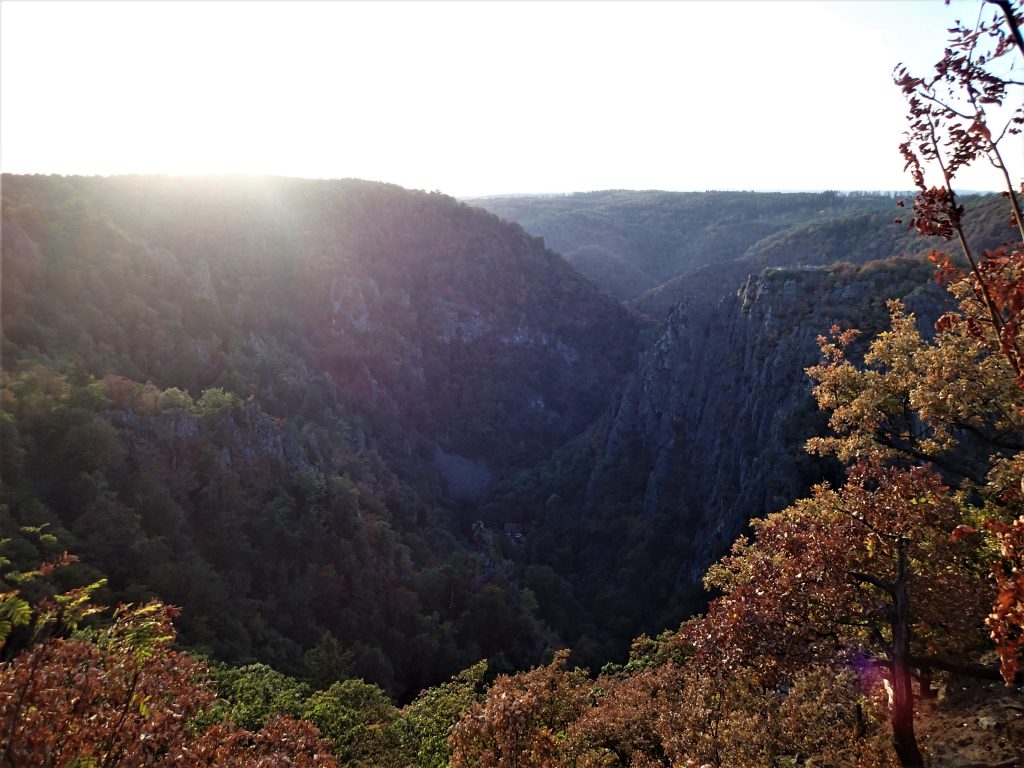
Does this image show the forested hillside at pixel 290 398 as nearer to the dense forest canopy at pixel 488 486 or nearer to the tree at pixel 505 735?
the dense forest canopy at pixel 488 486

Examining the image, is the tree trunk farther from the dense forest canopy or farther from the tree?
the tree

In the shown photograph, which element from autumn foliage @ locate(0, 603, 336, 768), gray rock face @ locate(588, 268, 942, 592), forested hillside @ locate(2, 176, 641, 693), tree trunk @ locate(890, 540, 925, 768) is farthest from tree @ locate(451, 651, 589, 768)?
gray rock face @ locate(588, 268, 942, 592)

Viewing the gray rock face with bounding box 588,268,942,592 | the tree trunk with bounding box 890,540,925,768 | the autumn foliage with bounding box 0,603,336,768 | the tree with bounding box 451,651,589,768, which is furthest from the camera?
the gray rock face with bounding box 588,268,942,592

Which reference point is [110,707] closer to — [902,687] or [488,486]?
[902,687]

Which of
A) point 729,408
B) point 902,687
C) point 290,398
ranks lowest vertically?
point 729,408

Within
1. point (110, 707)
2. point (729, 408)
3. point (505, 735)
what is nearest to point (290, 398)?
point (729, 408)

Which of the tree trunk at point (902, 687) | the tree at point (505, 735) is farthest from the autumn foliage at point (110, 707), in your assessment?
the tree trunk at point (902, 687)

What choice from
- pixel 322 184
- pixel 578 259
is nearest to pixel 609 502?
pixel 322 184

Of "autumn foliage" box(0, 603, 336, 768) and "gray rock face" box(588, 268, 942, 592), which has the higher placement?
"autumn foliage" box(0, 603, 336, 768)

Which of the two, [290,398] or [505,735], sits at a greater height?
[505,735]
